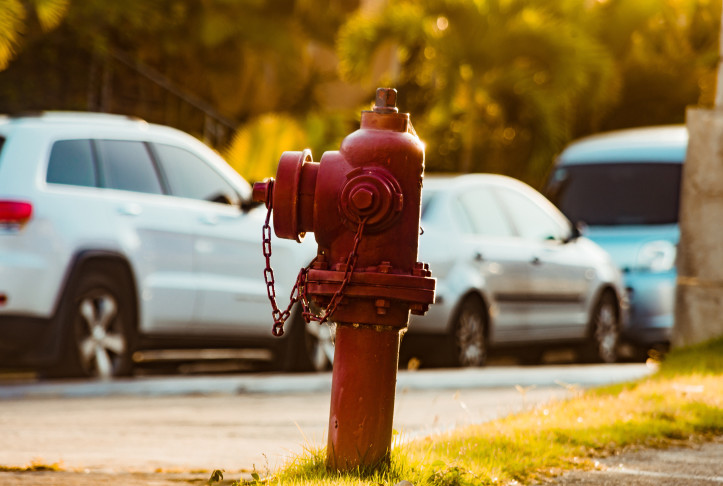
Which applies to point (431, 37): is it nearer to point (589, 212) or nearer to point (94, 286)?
point (589, 212)

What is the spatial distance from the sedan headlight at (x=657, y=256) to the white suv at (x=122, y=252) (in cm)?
462

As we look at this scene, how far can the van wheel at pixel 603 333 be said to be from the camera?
1262 cm

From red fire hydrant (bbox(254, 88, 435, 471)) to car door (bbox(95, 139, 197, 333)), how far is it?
4755 millimetres

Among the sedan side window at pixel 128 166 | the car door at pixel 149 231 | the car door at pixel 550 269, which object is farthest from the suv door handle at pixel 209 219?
the car door at pixel 550 269

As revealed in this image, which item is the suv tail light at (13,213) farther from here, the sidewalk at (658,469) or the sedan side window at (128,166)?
the sidewalk at (658,469)

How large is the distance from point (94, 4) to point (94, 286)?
10618 millimetres

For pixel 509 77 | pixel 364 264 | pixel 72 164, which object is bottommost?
pixel 364 264

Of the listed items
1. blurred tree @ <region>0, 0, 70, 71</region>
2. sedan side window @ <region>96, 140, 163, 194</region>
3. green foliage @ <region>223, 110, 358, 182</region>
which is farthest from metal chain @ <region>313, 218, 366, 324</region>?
green foliage @ <region>223, 110, 358, 182</region>

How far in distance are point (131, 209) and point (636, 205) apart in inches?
276

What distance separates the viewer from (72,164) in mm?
9094

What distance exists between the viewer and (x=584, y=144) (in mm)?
16016

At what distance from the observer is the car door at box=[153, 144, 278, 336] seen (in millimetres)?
9773

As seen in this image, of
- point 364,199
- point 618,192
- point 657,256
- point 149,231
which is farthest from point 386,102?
point 618,192

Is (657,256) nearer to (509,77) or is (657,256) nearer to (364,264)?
(509,77)
